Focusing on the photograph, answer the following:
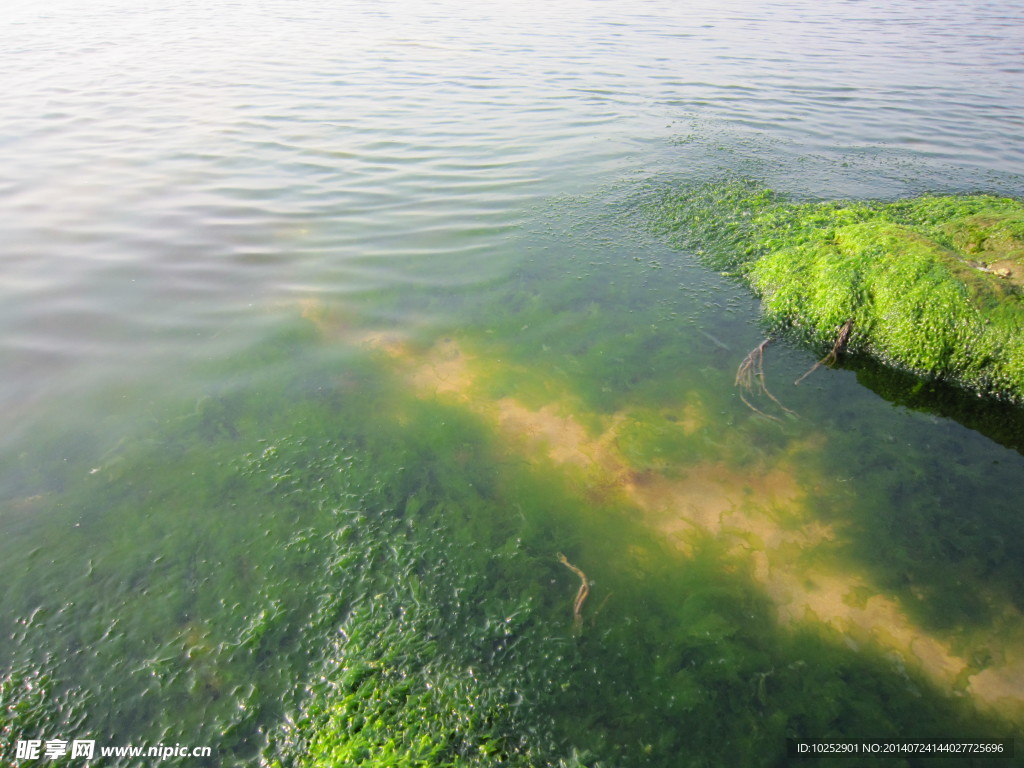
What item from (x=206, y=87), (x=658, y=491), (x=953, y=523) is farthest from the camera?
(x=206, y=87)

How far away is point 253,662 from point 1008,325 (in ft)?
18.1

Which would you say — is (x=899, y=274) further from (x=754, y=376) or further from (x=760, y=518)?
(x=760, y=518)

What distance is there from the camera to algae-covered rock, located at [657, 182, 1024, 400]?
442 cm

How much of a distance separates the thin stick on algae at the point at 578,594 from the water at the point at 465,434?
0.05 m

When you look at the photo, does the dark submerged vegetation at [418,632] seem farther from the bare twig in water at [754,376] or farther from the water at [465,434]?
the bare twig in water at [754,376]

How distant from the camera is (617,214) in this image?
282 inches

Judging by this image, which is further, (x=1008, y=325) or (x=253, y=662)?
(x=1008, y=325)

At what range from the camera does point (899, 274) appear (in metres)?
4.88

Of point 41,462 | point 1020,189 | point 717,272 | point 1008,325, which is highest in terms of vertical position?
point 1020,189

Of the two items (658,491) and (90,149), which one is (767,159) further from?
(90,149)

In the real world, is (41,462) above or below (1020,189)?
below

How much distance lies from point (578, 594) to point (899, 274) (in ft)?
13.1

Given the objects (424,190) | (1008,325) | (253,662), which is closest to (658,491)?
(253,662)

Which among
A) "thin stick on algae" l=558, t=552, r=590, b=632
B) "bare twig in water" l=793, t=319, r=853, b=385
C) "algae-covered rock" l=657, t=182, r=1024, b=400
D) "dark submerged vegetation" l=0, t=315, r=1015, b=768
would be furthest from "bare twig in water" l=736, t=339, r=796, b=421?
"thin stick on algae" l=558, t=552, r=590, b=632
